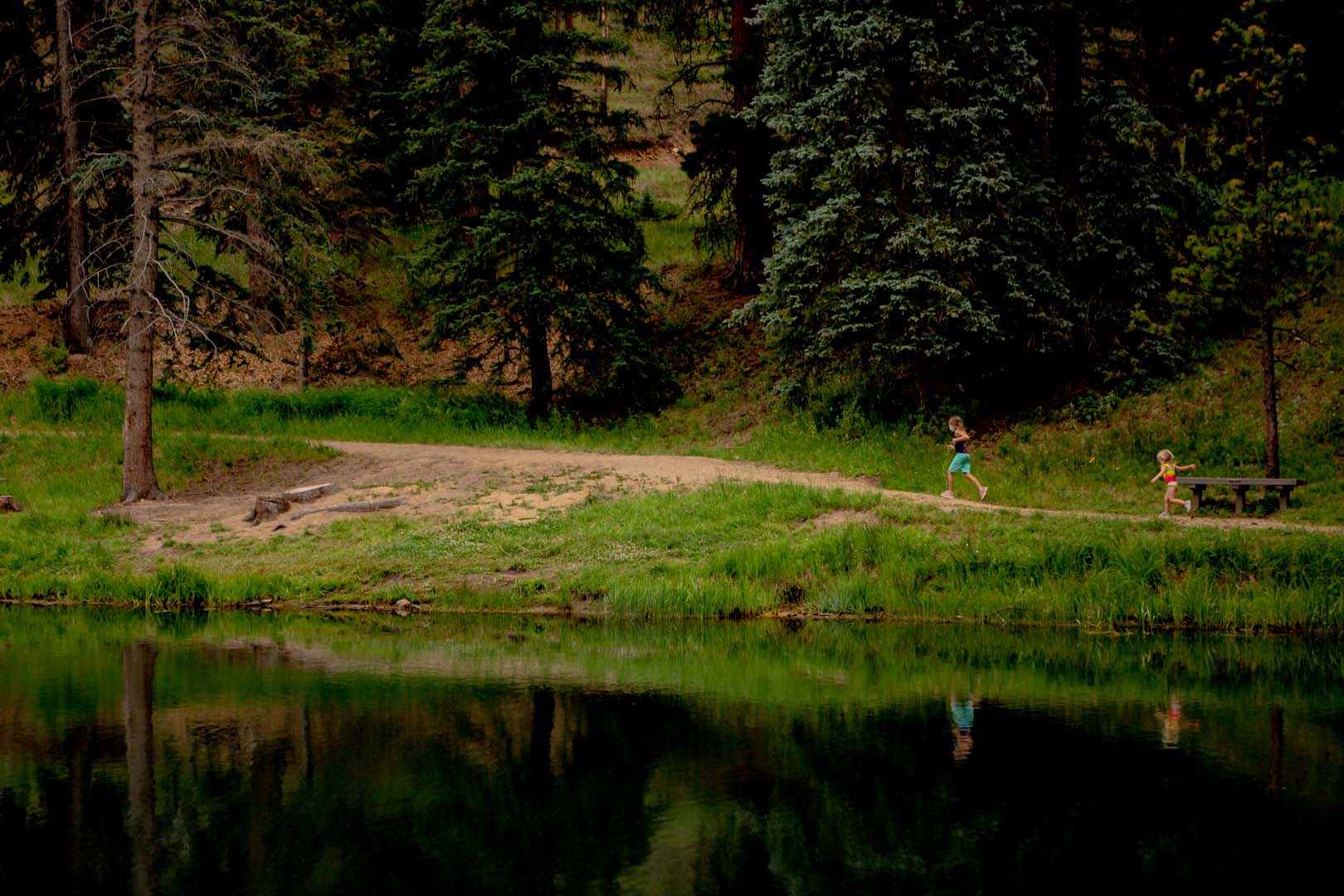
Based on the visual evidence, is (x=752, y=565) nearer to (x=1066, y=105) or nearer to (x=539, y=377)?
(x=539, y=377)

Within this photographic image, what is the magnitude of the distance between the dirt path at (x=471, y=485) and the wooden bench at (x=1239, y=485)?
0.66 meters

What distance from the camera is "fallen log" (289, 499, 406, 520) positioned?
69.4ft

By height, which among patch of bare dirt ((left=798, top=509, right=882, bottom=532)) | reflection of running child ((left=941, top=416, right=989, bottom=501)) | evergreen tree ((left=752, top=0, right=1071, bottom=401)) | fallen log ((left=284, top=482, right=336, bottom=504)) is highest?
evergreen tree ((left=752, top=0, right=1071, bottom=401))

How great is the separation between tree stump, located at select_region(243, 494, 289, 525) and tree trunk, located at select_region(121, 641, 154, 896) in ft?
20.5

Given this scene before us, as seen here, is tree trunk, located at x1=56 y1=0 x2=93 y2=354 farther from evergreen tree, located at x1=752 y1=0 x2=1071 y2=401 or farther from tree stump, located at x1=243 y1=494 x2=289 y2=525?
evergreen tree, located at x1=752 y1=0 x2=1071 y2=401

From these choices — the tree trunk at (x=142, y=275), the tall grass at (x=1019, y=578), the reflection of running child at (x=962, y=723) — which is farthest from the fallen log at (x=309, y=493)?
the reflection of running child at (x=962, y=723)

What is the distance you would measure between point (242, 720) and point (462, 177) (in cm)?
1971

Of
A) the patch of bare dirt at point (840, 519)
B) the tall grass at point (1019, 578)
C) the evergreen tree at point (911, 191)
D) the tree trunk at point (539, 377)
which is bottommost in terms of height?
the tall grass at point (1019, 578)

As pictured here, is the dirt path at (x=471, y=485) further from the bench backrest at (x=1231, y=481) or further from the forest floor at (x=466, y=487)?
the bench backrest at (x=1231, y=481)

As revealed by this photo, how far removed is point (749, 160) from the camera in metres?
32.6

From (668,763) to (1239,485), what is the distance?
12.4 metres

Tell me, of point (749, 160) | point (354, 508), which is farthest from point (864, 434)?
point (354, 508)

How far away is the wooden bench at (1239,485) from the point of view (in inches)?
740

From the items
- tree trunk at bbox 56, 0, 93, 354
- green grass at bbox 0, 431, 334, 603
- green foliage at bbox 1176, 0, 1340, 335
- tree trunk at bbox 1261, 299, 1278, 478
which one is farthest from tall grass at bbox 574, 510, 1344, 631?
tree trunk at bbox 56, 0, 93, 354
